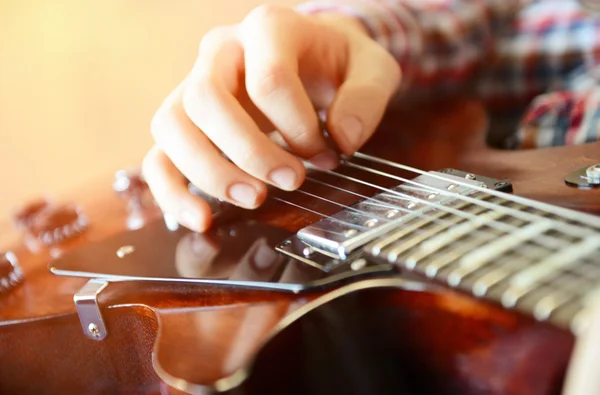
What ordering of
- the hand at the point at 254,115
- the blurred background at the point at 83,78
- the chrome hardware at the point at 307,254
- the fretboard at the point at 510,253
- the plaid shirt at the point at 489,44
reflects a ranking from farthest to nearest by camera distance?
the blurred background at the point at 83,78, the plaid shirt at the point at 489,44, the hand at the point at 254,115, the chrome hardware at the point at 307,254, the fretboard at the point at 510,253

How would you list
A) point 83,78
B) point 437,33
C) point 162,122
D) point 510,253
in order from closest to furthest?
point 510,253
point 162,122
point 437,33
point 83,78

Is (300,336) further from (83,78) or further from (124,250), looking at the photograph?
(83,78)

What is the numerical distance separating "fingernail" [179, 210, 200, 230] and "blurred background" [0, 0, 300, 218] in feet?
2.74

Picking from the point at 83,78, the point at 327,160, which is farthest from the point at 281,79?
the point at 83,78

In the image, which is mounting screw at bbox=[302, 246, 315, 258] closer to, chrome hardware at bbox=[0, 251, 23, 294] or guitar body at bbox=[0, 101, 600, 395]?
guitar body at bbox=[0, 101, 600, 395]

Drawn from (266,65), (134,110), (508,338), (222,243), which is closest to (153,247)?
(222,243)

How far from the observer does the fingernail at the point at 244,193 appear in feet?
1.47

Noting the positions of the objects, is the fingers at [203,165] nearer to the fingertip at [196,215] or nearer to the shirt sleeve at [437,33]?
the fingertip at [196,215]

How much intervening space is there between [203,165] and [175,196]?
1.7 inches

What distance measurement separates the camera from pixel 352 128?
50cm

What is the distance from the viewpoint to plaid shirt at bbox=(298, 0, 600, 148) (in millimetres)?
788

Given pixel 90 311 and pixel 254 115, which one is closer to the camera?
pixel 90 311

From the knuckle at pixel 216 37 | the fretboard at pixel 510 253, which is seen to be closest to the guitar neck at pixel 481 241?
the fretboard at pixel 510 253

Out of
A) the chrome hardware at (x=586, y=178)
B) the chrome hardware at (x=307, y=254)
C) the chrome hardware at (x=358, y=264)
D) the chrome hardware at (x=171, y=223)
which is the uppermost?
the chrome hardware at (x=586, y=178)
